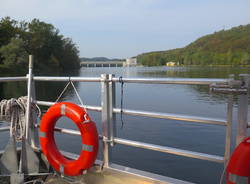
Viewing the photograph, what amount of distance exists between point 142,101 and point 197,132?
619 cm

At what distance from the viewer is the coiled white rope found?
7.23 ft

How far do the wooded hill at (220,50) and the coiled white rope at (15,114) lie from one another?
77.8 metres

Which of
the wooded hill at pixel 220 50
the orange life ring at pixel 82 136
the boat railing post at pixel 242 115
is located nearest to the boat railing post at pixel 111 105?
the orange life ring at pixel 82 136

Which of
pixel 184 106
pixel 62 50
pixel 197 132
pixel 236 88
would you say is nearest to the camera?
pixel 236 88

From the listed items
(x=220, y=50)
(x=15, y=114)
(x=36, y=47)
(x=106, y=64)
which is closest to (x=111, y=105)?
(x=15, y=114)

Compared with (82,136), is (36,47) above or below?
above

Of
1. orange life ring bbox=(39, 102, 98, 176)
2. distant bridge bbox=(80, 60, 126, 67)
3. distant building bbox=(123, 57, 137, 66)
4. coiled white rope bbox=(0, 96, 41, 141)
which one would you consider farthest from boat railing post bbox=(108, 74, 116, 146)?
distant building bbox=(123, 57, 137, 66)

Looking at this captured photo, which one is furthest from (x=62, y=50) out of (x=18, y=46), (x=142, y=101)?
(x=142, y=101)

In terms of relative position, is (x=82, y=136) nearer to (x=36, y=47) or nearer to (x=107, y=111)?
(x=107, y=111)

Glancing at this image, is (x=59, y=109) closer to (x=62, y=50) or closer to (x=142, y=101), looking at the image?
(x=142, y=101)

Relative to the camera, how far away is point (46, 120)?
7.04 ft

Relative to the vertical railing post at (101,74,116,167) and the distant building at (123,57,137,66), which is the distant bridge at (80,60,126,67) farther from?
the vertical railing post at (101,74,116,167)

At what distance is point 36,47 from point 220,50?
201 ft

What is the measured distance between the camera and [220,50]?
85250mm
